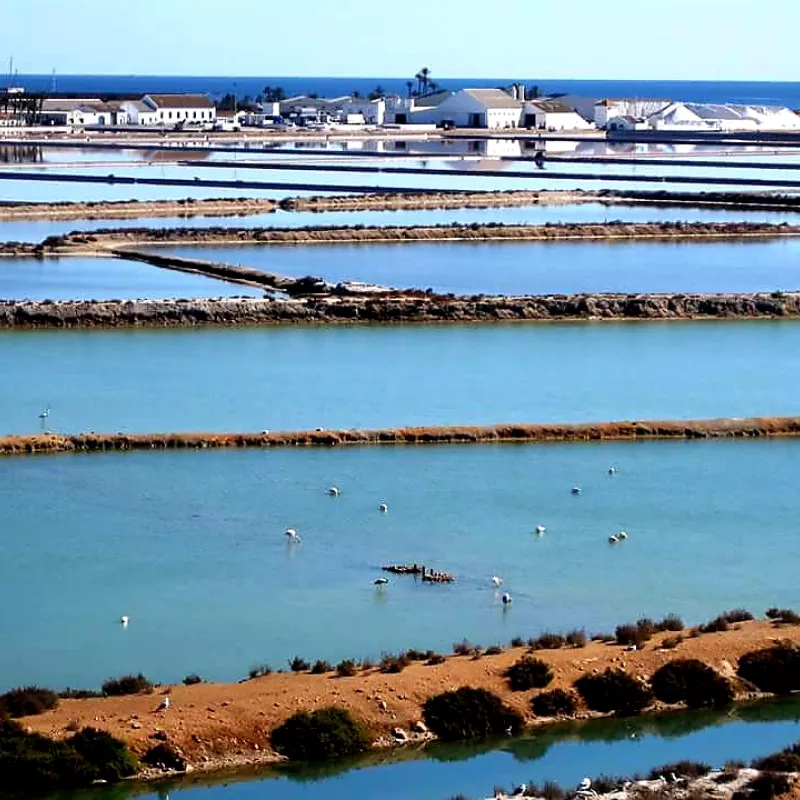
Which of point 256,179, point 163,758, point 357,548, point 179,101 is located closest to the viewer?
point 163,758

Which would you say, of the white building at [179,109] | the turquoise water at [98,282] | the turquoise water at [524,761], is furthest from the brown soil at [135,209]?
the white building at [179,109]

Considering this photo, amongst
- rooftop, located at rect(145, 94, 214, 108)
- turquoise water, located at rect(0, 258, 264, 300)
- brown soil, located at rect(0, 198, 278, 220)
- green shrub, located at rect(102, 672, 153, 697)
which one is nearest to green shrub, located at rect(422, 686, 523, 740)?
green shrub, located at rect(102, 672, 153, 697)

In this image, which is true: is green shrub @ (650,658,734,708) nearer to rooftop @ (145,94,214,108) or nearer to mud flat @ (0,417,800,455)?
mud flat @ (0,417,800,455)

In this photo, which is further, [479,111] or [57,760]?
[479,111]

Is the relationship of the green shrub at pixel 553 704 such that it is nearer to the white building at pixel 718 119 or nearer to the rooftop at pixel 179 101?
the rooftop at pixel 179 101

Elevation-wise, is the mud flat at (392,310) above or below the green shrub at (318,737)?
above

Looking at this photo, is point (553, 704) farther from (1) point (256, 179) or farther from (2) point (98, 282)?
(1) point (256, 179)

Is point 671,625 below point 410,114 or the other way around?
below

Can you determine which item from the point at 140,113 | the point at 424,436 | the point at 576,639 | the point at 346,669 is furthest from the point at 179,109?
the point at 346,669
